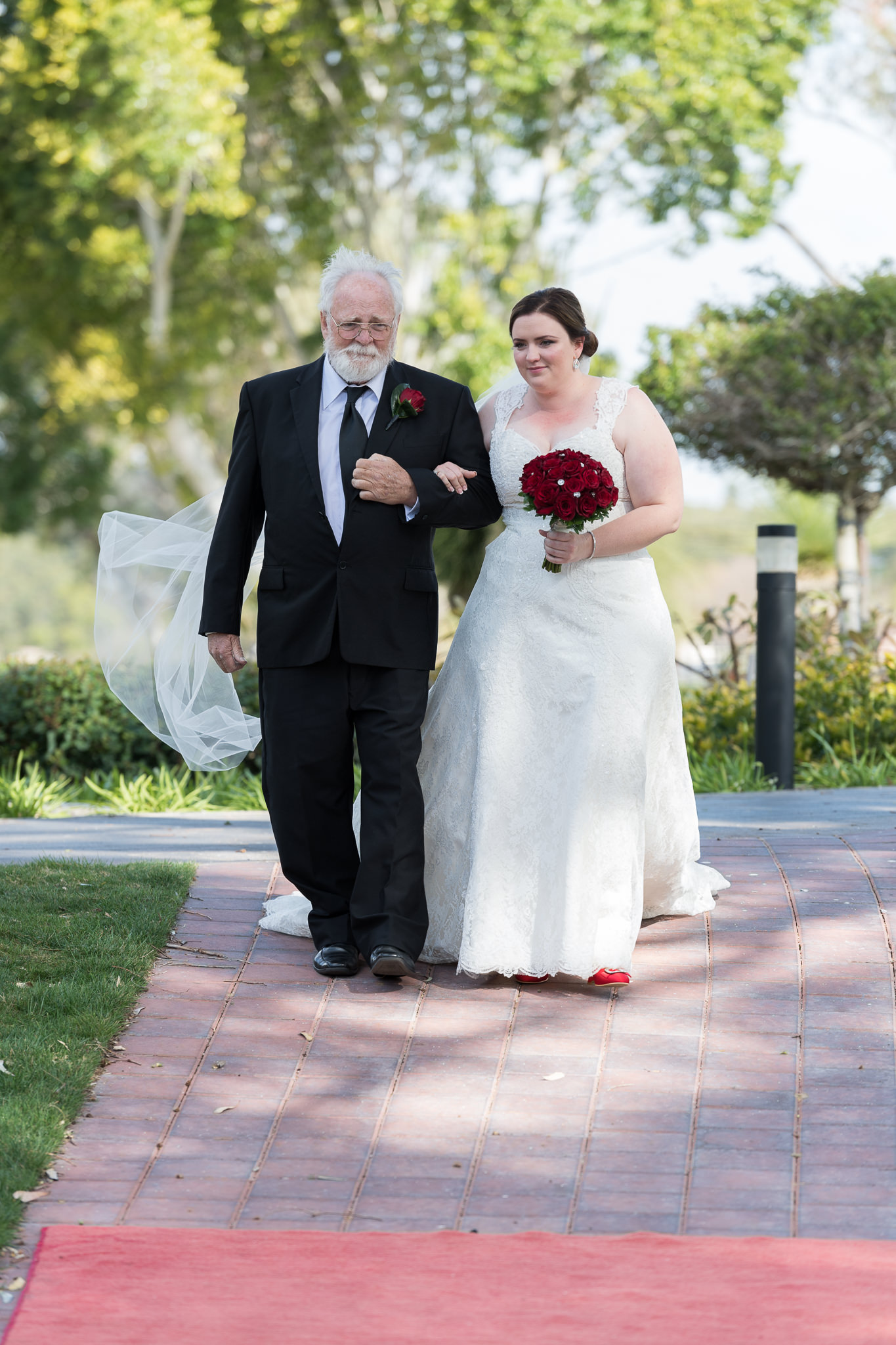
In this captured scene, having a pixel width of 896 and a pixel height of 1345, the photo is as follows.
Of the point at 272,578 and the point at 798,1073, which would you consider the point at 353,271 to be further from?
the point at 798,1073

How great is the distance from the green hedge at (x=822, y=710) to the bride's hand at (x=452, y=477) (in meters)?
4.54

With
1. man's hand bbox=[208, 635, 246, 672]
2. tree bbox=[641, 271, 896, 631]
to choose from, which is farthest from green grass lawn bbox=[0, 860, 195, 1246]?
tree bbox=[641, 271, 896, 631]

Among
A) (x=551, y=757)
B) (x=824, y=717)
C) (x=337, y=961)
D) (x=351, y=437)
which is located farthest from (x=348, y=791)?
(x=824, y=717)

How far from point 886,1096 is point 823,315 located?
831cm

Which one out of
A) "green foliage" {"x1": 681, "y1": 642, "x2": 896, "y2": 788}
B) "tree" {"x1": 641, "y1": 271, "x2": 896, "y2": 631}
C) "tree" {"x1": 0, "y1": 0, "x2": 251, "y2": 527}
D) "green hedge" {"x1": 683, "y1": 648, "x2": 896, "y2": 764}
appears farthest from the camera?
"tree" {"x1": 0, "y1": 0, "x2": 251, "y2": 527}

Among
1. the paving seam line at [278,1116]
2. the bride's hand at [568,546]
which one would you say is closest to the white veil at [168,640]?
the paving seam line at [278,1116]

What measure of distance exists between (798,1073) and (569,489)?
67.7 inches

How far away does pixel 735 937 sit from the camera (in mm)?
4629

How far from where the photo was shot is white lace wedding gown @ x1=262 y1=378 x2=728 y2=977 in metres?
4.33

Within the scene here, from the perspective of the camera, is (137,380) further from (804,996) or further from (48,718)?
(804,996)

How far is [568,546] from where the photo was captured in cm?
432

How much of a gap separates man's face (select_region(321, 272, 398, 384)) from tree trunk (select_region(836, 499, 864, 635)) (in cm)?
693

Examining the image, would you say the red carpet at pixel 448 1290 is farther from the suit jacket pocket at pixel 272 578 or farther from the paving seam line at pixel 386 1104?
the suit jacket pocket at pixel 272 578

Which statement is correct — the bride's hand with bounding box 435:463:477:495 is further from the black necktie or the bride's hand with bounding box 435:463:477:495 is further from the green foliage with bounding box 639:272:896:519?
the green foliage with bounding box 639:272:896:519
